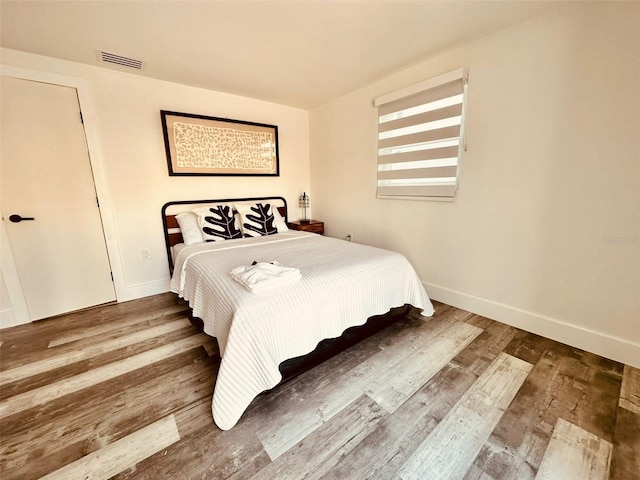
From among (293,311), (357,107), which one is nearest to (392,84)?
(357,107)

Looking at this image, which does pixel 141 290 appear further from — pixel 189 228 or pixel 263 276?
pixel 263 276

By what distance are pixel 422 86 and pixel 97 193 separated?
3.48 m

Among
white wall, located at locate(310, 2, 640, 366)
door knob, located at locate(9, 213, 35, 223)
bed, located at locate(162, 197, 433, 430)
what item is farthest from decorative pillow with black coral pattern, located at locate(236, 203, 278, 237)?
door knob, located at locate(9, 213, 35, 223)

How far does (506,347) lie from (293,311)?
67.9 inches

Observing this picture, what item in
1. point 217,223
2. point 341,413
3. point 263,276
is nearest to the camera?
point 341,413

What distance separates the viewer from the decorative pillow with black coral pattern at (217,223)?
291 centimetres

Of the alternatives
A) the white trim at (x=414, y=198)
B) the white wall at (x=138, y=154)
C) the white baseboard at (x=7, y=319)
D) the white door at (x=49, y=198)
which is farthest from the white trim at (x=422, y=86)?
the white baseboard at (x=7, y=319)

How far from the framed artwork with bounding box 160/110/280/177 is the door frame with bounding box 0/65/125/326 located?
Result: 0.62 metres

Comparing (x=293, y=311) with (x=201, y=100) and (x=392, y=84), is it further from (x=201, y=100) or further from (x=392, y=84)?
(x=201, y=100)

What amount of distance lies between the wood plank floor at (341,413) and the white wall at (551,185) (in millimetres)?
347

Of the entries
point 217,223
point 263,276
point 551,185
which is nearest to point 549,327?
point 551,185

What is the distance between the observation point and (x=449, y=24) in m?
1.98

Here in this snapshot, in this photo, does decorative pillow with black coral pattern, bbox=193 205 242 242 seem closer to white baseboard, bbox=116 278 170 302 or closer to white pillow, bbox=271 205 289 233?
white pillow, bbox=271 205 289 233

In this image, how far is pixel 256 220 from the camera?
10.6 feet
